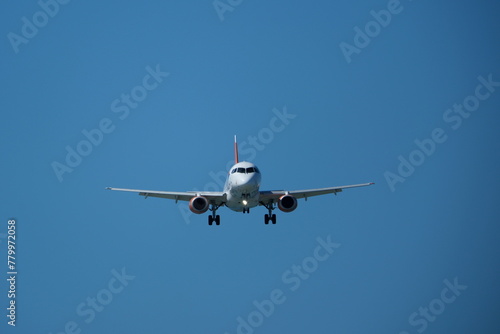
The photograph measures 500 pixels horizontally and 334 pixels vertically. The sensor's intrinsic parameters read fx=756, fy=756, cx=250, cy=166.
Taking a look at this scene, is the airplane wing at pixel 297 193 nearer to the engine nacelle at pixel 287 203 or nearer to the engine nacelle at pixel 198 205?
the engine nacelle at pixel 287 203

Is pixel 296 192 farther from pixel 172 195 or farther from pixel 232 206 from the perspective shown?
pixel 172 195

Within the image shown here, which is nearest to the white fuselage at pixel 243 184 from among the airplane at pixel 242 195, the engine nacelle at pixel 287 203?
the airplane at pixel 242 195

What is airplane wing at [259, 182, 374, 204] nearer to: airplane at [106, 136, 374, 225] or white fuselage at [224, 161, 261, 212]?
airplane at [106, 136, 374, 225]

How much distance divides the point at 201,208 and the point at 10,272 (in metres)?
20.4

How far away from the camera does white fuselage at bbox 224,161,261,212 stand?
56469 millimetres

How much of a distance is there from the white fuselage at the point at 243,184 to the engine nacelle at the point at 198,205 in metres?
2.69

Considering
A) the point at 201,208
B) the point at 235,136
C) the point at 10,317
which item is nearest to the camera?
the point at 201,208

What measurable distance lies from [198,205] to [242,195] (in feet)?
17.2

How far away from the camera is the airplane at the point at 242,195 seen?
187 feet

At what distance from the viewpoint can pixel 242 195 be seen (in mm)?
57750

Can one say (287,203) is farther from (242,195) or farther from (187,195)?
(187,195)

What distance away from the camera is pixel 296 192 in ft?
209

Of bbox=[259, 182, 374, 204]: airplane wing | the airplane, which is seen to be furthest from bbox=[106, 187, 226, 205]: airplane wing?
bbox=[259, 182, 374, 204]: airplane wing

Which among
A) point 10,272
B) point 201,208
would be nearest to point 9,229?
point 10,272
